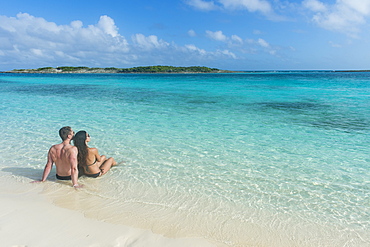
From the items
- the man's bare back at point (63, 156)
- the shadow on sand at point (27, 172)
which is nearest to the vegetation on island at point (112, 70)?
the shadow on sand at point (27, 172)

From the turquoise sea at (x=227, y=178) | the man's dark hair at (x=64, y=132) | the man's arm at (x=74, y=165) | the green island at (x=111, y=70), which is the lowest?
the turquoise sea at (x=227, y=178)

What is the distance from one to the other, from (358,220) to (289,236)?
4.58 ft

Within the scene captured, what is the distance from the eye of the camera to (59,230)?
398 cm

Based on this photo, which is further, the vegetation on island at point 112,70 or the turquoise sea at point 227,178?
the vegetation on island at point 112,70

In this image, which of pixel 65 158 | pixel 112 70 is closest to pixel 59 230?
pixel 65 158

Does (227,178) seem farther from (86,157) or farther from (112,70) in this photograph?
(112,70)

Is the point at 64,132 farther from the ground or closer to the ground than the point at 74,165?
farther from the ground

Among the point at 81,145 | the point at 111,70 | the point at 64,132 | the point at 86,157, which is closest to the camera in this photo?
the point at 64,132

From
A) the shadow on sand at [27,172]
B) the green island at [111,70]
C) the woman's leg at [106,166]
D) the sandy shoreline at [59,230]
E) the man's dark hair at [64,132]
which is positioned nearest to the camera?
the sandy shoreline at [59,230]

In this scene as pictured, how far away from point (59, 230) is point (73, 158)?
1.85 metres

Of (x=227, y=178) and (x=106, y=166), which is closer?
(x=227, y=178)

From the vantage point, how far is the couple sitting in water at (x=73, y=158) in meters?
5.58

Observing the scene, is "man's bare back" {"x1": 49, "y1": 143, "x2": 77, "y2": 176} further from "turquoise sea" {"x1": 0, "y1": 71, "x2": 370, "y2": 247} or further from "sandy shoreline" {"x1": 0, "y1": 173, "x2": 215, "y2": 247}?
"sandy shoreline" {"x1": 0, "y1": 173, "x2": 215, "y2": 247}

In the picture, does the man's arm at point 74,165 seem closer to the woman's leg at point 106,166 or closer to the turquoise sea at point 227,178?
the turquoise sea at point 227,178
